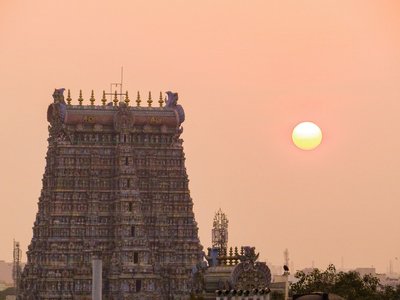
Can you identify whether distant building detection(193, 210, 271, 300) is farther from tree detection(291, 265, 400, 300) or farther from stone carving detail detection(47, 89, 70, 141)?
stone carving detail detection(47, 89, 70, 141)

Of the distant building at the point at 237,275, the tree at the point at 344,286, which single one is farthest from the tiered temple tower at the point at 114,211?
the distant building at the point at 237,275

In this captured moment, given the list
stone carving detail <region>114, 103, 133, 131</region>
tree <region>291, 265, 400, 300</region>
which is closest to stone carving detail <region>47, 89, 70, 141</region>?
stone carving detail <region>114, 103, 133, 131</region>

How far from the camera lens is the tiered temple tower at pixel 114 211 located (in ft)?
637

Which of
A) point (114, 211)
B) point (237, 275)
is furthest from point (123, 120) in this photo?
point (237, 275)

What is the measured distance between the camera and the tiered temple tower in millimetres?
194125

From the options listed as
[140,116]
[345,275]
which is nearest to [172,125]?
[140,116]

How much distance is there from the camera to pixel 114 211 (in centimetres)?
19512

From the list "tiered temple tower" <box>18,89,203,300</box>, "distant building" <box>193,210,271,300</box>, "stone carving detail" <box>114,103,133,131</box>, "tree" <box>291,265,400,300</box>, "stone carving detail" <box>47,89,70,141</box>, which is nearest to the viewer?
"distant building" <box>193,210,271,300</box>

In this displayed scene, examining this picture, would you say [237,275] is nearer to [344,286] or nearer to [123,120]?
[344,286]

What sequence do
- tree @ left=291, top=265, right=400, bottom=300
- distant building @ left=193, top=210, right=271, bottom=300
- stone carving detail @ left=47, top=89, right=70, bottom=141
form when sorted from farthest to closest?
stone carving detail @ left=47, top=89, right=70, bottom=141, tree @ left=291, top=265, right=400, bottom=300, distant building @ left=193, top=210, right=271, bottom=300

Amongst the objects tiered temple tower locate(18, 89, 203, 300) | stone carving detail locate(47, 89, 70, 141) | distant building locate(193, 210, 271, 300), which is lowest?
distant building locate(193, 210, 271, 300)

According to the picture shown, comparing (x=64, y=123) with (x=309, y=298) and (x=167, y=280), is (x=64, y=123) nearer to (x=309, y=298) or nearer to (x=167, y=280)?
(x=167, y=280)

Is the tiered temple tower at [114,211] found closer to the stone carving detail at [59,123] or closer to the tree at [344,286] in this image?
the stone carving detail at [59,123]

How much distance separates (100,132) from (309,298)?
116 metres
